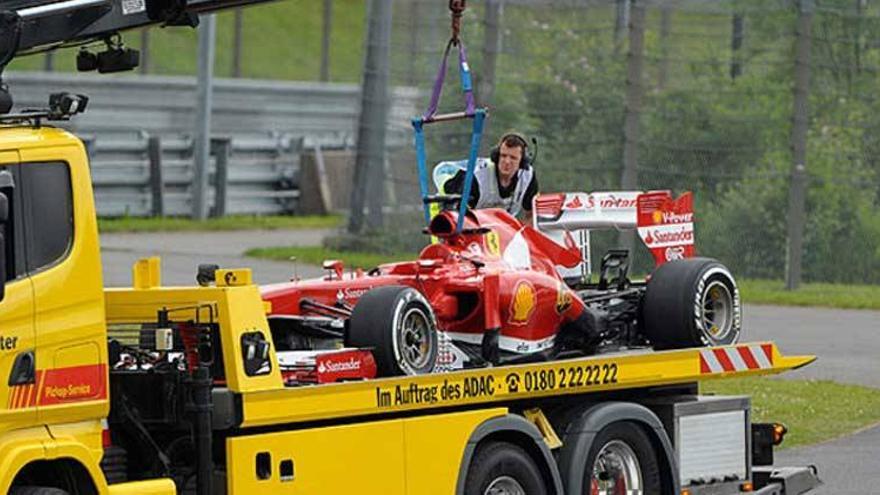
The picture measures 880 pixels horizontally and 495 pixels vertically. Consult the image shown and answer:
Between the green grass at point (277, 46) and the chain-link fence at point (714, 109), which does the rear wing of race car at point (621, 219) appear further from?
the green grass at point (277, 46)

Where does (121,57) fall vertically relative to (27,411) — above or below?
above

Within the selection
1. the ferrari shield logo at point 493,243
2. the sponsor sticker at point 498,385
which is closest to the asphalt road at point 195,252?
the ferrari shield logo at point 493,243

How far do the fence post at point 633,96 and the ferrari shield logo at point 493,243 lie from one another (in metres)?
13.8

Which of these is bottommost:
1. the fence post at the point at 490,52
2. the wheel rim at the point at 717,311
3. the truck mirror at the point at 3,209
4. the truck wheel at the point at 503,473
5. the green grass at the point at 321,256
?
the green grass at the point at 321,256

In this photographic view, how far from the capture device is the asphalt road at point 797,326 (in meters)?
15.9

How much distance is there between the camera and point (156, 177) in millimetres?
36438

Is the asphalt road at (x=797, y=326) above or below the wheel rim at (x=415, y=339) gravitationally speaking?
below

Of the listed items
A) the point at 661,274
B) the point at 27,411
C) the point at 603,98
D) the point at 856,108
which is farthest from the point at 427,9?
the point at 27,411

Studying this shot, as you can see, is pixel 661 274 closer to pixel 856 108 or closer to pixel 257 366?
pixel 257 366

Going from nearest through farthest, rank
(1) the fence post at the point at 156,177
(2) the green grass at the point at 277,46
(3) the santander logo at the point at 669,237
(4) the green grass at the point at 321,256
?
(3) the santander logo at the point at 669,237 → (4) the green grass at the point at 321,256 → (1) the fence post at the point at 156,177 → (2) the green grass at the point at 277,46

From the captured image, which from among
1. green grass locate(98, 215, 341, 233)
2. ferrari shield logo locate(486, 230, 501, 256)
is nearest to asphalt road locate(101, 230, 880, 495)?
green grass locate(98, 215, 341, 233)

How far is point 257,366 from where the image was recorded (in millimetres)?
10633

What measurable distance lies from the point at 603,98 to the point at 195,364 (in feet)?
57.4

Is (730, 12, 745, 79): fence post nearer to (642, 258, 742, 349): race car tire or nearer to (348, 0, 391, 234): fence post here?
(348, 0, 391, 234): fence post
